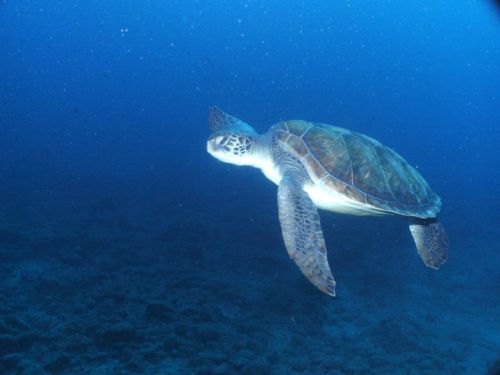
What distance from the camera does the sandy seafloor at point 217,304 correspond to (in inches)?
123

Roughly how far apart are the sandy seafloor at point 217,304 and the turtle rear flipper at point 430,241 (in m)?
1.03

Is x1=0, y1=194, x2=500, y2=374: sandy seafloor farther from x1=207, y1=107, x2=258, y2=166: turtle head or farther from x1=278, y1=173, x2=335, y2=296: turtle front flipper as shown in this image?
x1=207, y1=107, x2=258, y2=166: turtle head

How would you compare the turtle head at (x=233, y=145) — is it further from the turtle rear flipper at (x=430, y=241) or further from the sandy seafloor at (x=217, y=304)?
the turtle rear flipper at (x=430, y=241)

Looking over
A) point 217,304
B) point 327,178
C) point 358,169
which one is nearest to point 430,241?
point 358,169

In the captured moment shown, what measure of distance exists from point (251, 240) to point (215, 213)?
6.22 feet

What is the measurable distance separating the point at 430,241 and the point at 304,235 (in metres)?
2.52

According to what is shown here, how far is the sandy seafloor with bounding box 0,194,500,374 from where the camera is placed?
3.13 m

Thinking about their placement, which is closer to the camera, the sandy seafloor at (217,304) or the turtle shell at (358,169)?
the sandy seafloor at (217,304)

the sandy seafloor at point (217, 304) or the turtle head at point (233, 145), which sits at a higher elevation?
the turtle head at point (233, 145)

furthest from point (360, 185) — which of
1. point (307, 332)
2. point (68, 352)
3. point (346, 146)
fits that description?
point (68, 352)

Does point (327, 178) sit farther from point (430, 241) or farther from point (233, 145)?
point (430, 241)

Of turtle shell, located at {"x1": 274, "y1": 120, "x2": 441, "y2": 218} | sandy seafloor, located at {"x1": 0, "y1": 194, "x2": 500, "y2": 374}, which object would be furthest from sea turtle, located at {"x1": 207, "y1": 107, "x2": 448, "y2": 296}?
sandy seafloor, located at {"x1": 0, "y1": 194, "x2": 500, "y2": 374}

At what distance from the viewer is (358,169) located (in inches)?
162

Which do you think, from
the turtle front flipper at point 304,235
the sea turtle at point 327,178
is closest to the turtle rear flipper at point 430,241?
the sea turtle at point 327,178
